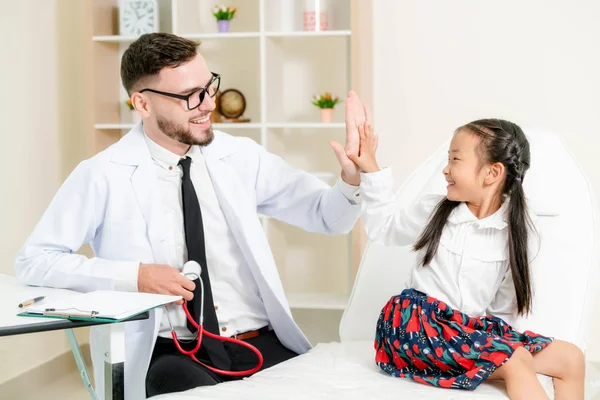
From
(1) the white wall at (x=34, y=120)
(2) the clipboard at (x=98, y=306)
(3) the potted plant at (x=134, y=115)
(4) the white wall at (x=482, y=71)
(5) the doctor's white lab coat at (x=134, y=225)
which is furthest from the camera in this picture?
(3) the potted plant at (x=134, y=115)

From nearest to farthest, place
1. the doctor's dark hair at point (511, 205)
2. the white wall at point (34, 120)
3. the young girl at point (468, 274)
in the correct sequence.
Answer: the young girl at point (468, 274)
the doctor's dark hair at point (511, 205)
the white wall at point (34, 120)

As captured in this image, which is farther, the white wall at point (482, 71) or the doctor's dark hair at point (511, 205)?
the white wall at point (482, 71)

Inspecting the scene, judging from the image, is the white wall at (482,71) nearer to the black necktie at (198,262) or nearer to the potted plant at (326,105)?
the potted plant at (326,105)

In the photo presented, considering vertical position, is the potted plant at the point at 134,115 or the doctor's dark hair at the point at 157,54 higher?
the doctor's dark hair at the point at 157,54

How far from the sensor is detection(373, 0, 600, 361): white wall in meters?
3.36

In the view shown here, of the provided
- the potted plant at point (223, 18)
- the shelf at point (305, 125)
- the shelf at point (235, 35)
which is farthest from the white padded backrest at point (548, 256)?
the potted plant at point (223, 18)

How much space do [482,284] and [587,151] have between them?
6.18ft

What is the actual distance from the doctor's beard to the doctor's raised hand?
37cm

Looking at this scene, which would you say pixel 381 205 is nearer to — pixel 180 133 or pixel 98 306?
pixel 180 133

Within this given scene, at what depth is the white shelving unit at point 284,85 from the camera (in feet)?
11.1

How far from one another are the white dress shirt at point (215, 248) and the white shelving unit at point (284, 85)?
1.32 meters

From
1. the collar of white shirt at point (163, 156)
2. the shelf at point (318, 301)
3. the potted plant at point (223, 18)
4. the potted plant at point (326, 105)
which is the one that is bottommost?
the shelf at point (318, 301)

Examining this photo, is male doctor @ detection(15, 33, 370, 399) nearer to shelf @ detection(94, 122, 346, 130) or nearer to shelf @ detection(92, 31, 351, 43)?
shelf @ detection(94, 122, 346, 130)

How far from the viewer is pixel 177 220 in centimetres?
199
